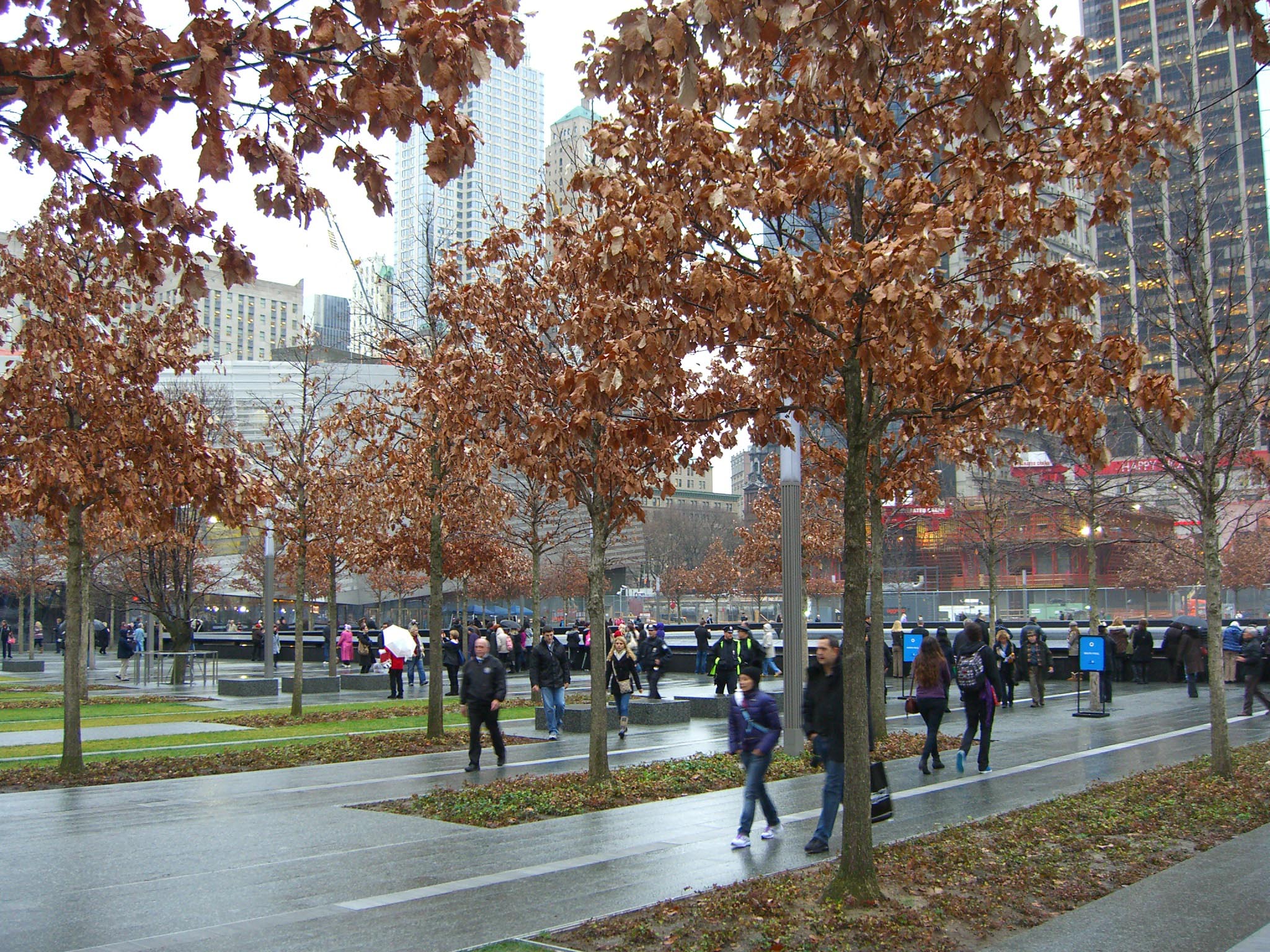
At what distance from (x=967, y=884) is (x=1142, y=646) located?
23324mm

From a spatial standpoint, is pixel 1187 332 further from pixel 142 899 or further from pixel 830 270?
pixel 142 899

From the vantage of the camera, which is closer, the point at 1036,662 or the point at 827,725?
the point at 827,725

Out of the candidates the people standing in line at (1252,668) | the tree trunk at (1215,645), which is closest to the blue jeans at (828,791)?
the tree trunk at (1215,645)

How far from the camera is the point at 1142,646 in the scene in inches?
1119

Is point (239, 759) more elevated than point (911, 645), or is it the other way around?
point (911, 645)

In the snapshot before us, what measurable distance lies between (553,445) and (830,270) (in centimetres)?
396

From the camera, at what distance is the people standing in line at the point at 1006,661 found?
826 inches

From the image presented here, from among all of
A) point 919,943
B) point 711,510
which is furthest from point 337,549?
point 711,510

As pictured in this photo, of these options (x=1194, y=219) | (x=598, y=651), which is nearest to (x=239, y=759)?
(x=598, y=651)

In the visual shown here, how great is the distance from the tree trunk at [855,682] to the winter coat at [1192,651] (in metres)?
19.7

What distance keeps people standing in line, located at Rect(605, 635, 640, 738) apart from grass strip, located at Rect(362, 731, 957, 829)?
12.6ft

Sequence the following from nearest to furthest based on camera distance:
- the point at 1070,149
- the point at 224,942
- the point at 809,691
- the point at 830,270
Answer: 1. the point at 224,942
2. the point at 830,270
3. the point at 1070,149
4. the point at 809,691

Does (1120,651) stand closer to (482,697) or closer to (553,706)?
(553,706)

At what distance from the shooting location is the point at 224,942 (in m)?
6.67
